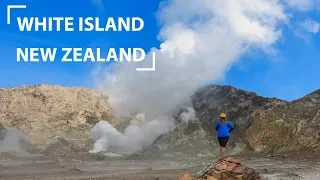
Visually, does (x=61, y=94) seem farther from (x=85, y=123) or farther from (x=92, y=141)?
(x=92, y=141)

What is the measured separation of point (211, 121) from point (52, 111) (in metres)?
79.8

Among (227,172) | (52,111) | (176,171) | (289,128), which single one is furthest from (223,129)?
(52,111)

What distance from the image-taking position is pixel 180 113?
15088cm

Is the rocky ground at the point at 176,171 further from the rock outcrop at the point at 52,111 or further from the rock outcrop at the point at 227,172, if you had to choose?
the rock outcrop at the point at 52,111

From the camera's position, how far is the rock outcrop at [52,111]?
576 feet

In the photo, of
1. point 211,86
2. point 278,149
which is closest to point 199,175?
point 278,149

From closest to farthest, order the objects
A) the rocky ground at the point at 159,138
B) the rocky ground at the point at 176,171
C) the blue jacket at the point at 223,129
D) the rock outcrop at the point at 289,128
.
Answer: the blue jacket at the point at 223,129
the rocky ground at the point at 176,171
the rocky ground at the point at 159,138
the rock outcrop at the point at 289,128

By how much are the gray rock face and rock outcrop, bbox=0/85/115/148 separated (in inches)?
1978

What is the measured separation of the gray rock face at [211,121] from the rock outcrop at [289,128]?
15158 millimetres

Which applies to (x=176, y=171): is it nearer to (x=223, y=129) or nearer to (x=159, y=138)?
(x=223, y=129)

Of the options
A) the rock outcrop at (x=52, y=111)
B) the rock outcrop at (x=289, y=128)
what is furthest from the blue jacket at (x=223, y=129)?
the rock outcrop at (x=52, y=111)

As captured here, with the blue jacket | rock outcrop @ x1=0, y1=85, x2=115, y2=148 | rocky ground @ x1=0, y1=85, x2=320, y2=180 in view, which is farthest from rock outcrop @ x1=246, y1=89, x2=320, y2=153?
rock outcrop @ x1=0, y1=85, x2=115, y2=148

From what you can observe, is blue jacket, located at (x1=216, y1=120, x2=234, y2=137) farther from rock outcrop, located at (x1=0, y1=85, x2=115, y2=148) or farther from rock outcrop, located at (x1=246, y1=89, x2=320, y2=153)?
rock outcrop, located at (x1=0, y1=85, x2=115, y2=148)

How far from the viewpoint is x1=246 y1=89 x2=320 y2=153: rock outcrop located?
70875 mm
